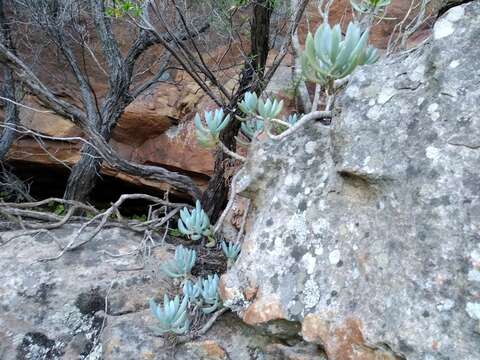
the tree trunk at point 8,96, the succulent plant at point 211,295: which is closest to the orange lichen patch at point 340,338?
the succulent plant at point 211,295

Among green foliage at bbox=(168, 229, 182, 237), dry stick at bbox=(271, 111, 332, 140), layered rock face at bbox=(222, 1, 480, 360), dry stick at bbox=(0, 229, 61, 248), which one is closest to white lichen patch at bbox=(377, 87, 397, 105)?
layered rock face at bbox=(222, 1, 480, 360)

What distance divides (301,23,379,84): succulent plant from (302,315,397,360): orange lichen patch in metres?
0.80

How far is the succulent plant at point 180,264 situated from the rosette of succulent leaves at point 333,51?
3.08 ft

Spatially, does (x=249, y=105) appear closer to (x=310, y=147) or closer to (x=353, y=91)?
(x=310, y=147)

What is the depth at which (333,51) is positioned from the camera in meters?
1.44

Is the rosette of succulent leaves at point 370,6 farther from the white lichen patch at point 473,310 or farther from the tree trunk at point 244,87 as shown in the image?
the white lichen patch at point 473,310

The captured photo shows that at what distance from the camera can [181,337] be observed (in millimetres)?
1714

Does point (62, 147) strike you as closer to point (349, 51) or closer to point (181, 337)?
point (181, 337)

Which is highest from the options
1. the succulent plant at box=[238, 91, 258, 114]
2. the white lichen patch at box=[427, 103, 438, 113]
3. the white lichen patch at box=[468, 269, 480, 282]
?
the white lichen patch at box=[427, 103, 438, 113]

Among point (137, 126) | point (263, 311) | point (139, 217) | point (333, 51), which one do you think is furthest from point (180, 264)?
point (137, 126)

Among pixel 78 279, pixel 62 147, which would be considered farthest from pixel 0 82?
pixel 78 279

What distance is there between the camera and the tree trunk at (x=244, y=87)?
299cm

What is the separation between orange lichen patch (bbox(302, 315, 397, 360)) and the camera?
129 centimetres

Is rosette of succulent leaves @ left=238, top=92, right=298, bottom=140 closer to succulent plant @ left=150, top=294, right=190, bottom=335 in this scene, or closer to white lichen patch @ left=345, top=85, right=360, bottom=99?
white lichen patch @ left=345, top=85, right=360, bottom=99
